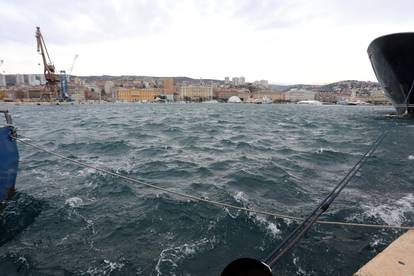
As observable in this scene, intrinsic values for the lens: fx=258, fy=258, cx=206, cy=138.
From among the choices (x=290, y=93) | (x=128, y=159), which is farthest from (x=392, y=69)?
(x=290, y=93)

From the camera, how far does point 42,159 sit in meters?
9.95

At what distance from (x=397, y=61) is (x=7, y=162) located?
1005 inches

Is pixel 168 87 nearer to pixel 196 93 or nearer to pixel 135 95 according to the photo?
pixel 196 93

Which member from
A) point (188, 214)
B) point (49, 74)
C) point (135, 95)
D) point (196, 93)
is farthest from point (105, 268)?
point (196, 93)

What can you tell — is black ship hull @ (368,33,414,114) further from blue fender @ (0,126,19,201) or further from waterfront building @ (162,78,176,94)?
waterfront building @ (162,78,176,94)

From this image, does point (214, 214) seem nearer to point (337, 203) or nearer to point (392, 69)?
point (337, 203)

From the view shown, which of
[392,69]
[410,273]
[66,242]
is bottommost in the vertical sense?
[66,242]

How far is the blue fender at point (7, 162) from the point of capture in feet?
18.8

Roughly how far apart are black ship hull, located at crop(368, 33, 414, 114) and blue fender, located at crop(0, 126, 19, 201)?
22.1m

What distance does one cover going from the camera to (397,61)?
2059 centimetres

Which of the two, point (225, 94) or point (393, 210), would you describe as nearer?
point (393, 210)

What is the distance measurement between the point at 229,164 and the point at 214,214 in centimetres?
392

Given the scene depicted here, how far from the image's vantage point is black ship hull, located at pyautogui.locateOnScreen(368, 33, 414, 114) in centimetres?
1942

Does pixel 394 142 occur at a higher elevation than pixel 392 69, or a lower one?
lower
